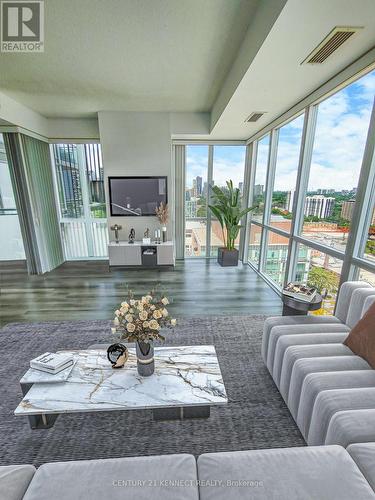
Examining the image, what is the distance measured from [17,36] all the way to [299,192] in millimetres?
3528

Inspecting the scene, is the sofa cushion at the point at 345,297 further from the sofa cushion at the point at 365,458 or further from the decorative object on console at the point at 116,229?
the decorative object on console at the point at 116,229

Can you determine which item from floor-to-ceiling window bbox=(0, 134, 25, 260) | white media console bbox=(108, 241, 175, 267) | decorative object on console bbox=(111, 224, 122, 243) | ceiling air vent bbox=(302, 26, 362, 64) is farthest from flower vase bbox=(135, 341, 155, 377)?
floor-to-ceiling window bbox=(0, 134, 25, 260)

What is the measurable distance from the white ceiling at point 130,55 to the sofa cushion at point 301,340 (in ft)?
8.64

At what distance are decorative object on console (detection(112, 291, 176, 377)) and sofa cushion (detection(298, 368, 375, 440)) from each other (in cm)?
92

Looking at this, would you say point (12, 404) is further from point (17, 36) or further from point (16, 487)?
point (17, 36)

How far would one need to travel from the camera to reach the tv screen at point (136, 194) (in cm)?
462

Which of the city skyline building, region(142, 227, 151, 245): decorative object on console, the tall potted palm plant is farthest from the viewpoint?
the tall potted palm plant

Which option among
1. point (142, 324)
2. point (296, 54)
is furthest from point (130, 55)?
point (142, 324)

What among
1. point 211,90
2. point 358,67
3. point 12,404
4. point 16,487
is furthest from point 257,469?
point 211,90

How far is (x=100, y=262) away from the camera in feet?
17.5

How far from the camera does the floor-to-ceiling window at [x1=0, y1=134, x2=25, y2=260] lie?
485 cm

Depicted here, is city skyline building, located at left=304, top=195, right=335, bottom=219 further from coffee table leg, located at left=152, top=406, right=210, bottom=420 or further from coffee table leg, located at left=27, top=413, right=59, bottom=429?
coffee table leg, located at left=27, top=413, right=59, bottom=429

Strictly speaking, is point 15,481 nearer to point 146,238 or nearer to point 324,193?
point 324,193

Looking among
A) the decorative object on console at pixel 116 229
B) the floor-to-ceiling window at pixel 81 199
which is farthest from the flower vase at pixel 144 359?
the floor-to-ceiling window at pixel 81 199
